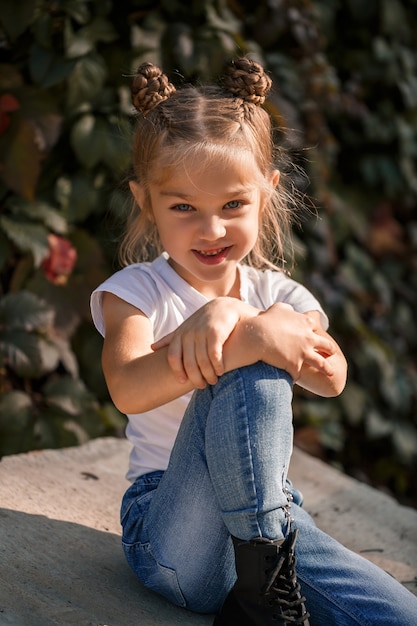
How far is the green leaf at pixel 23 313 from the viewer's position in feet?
8.51

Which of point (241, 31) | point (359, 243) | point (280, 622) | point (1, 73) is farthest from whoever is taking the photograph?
point (359, 243)

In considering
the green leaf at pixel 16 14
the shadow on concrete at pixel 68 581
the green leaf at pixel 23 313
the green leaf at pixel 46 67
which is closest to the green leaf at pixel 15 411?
the green leaf at pixel 23 313

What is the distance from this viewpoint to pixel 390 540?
7.51 ft

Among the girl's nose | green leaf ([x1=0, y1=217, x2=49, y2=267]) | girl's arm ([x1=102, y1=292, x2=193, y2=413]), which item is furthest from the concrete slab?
the girl's nose

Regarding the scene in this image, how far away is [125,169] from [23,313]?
0.51 m

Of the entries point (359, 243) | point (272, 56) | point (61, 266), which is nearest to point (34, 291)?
point (61, 266)

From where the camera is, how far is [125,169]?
2627 mm

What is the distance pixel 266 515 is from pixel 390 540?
895 mm

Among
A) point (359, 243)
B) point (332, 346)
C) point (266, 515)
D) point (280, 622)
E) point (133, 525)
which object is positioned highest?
point (332, 346)

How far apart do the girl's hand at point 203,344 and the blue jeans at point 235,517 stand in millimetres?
36

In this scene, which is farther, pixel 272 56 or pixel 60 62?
pixel 272 56

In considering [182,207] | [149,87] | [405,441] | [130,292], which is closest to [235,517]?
[130,292]

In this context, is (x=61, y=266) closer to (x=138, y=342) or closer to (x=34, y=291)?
(x=34, y=291)

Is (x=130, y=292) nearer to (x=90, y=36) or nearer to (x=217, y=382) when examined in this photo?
(x=217, y=382)
